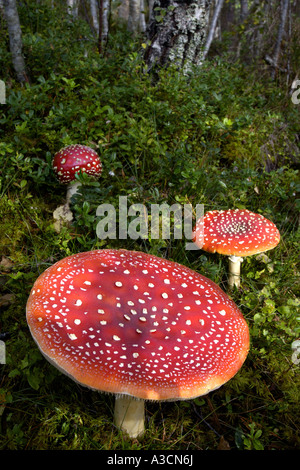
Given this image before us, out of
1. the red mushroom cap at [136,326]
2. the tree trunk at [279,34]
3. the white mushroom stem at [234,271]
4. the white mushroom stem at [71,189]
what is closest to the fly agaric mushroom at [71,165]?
the white mushroom stem at [71,189]

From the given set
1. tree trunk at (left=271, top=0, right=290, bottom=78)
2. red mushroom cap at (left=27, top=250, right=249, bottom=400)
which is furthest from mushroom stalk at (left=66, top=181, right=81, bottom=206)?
tree trunk at (left=271, top=0, right=290, bottom=78)

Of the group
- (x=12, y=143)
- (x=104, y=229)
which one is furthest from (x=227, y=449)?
(x=12, y=143)

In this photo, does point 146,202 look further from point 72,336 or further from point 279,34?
point 279,34

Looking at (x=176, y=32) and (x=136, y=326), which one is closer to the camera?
(x=136, y=326)

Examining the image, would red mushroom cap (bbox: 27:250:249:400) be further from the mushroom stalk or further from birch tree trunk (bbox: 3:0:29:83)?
birch tree trunk (bbox: 3:0:29:83)

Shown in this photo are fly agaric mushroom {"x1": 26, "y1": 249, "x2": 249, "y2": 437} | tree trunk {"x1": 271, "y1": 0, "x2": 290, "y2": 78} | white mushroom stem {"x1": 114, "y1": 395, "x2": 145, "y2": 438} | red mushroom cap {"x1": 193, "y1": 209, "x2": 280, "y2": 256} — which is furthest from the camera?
tree trunk {"x1": 271, "y1": 0, "x2": 290, "y2": 78}

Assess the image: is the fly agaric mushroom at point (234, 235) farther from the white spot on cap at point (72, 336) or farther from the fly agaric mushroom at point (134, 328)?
the white spot on cap at point (72, 336)

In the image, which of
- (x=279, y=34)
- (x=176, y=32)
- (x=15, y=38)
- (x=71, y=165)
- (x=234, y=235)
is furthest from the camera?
(x=279, y=34)

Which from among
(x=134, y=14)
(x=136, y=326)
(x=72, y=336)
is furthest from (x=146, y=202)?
(x=134, y=14)
